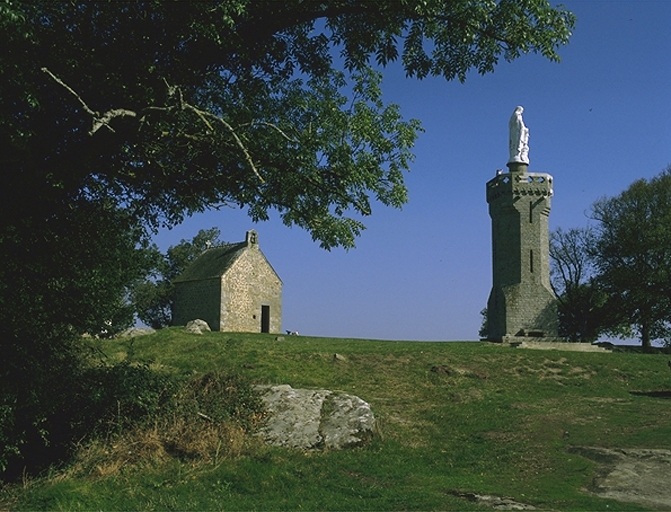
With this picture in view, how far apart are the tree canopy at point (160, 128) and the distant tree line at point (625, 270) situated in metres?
38.6

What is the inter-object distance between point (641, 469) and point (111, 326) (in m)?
9.93

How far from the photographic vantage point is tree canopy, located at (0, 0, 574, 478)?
32.5 feet

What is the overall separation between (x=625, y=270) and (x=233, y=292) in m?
27.4

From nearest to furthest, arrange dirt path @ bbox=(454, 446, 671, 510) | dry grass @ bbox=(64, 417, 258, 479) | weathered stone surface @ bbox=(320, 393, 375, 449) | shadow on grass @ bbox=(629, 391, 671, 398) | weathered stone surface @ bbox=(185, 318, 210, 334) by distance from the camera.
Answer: dirt path @ bbox=(454, 446, 671, 510)
dry grass @ bbox=(64, 417, 258, 479)
weathered stone surface @ bbox=(320, 393, 375, 449)
shadow on grass @ bbox=(629, 391, 671, 398)
weathered stone surface @ bbox=(185, 318, 210, 334)

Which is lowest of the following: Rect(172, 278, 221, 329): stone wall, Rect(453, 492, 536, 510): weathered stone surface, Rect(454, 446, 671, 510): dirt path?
Rect(453, 492, 536, 510): weathered stone surface

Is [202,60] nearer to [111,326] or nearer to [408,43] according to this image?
[408,43]

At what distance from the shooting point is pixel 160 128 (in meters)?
11.0

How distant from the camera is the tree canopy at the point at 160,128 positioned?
9.90 meters

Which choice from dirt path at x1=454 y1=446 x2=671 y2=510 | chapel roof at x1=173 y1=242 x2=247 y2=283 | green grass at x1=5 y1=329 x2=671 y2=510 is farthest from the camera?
chapel roof at x1=173 y1=242 x2=247 y2=283

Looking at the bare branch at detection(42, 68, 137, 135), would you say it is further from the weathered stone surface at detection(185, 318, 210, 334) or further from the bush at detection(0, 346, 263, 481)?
the weathered stone surface at detection(185, 318, 210, 334)

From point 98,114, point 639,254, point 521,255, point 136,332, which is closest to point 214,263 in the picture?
point 136,332

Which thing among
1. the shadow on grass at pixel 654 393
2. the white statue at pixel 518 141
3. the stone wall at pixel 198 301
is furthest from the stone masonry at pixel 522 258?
the shadow on grass at pixel 654 393

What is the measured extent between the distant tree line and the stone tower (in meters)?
9.25

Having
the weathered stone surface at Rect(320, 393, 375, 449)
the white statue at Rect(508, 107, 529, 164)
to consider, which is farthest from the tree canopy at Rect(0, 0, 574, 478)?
the white statue at Rect(508, 107, 529, 164)
